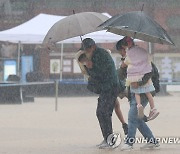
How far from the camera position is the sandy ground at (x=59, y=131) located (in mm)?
9094

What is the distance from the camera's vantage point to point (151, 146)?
8742 mm

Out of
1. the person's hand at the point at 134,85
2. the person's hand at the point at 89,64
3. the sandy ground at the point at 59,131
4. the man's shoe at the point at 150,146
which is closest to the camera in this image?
the person's hand at the point at 134,85

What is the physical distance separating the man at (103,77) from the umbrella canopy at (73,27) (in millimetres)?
381

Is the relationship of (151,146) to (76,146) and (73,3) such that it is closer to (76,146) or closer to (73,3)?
(76,146)

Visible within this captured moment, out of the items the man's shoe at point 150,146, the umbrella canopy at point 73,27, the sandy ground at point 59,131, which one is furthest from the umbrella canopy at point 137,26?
the sandy ground at point 59,131

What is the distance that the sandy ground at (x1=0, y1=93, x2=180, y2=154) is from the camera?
909 centimetres

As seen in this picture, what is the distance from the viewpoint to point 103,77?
28.9 feet

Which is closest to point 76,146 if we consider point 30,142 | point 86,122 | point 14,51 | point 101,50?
point 30,142

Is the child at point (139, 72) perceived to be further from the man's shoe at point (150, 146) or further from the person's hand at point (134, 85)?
the man's shoe at point (150, 146)

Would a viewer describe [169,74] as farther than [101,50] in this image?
Yes

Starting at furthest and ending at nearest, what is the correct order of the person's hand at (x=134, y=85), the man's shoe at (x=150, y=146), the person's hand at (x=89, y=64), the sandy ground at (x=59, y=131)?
the sandy ground at (x=59, y=131), the person's hand at (x=89, y=64), the man's shoe at (x=150, y=146), the person's hand at (x=134, y=85)

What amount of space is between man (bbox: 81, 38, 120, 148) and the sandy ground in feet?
1.71

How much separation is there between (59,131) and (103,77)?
321 centimetres

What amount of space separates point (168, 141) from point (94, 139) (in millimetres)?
1298
